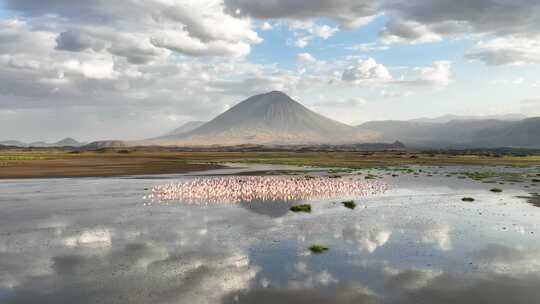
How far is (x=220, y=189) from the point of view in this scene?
1692 inches

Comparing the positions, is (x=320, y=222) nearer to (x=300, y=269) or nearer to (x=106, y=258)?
(x=300, y=269)

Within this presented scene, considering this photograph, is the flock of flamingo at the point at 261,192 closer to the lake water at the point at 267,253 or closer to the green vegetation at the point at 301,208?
the lake water at the point at 267,253

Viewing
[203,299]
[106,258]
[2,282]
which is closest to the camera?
[203,299]

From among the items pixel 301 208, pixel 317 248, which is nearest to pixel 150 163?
pixel 301 208

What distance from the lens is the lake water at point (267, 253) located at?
13.8m

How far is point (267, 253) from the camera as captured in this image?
18.5m

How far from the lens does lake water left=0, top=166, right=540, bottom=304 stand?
45.3 feet

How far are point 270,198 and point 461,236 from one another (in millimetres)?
17923

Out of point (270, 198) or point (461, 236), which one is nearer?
point (461, 236)

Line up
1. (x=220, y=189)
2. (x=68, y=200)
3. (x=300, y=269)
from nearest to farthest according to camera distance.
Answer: (x=300, y=269), (x=68, y=200), (x=220, y=189)

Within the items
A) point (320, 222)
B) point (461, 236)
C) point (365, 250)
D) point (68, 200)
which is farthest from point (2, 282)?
point (68, 200)

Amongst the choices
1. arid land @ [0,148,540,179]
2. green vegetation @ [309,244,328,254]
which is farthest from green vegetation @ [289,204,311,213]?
arid land @ [0,148,540,179]

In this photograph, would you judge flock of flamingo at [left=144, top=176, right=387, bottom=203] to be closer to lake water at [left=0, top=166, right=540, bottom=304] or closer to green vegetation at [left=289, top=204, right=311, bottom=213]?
lake water at [left=0, top=166, right=540, bottom=304]

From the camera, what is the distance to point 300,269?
16.2 meters
